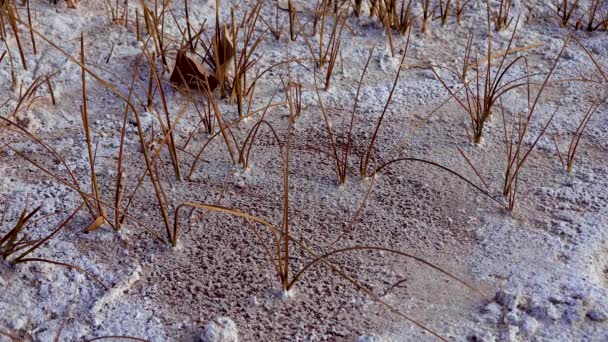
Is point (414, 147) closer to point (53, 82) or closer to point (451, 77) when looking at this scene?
point (451, 77)

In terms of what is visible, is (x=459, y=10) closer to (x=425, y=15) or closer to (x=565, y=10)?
(x=425, y=15)

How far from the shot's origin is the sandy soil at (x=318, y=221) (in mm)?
1666

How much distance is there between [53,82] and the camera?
100 inches

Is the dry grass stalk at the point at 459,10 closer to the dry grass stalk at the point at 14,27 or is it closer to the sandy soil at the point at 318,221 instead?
the sandy soil at the point at 318,221

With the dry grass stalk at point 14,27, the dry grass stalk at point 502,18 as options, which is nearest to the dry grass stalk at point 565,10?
the dry grass stalk at point 502,18

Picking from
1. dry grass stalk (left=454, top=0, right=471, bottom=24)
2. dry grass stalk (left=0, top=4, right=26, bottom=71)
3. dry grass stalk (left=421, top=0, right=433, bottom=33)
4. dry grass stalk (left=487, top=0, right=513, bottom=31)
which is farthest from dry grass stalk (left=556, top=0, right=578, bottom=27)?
dry grass stalk (left=0, top=4, right=26, bottom=71)

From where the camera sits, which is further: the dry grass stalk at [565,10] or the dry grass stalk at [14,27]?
the dry grass stalk at [565,10]

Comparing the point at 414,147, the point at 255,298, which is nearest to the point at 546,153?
the point at 414,147

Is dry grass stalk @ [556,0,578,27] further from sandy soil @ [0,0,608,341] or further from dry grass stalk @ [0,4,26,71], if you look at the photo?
dry grass stalk @ [0,4,26,71]

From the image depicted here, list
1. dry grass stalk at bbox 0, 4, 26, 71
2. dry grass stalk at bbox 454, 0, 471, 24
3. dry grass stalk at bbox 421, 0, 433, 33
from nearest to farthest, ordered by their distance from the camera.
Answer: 1. dry grass stalk at bbox 0, 4, 26, 71
2. dry grass stalk at bbox 421, 0, 433, 33
3. dry grass stalk at bbox 454, 0, 471, 24

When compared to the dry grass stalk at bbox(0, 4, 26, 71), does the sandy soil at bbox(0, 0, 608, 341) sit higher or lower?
lower

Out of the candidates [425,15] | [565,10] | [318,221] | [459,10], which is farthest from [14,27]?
[565,10]

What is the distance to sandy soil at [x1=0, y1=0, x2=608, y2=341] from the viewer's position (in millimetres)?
1666

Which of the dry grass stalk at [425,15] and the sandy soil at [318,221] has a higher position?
the dry grass stalk at [425,15]
